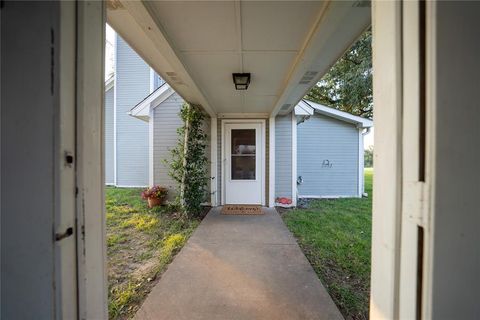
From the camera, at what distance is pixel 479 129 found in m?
0.59

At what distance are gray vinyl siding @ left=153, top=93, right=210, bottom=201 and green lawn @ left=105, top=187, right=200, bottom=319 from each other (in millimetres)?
779

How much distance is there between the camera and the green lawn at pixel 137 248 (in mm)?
2121

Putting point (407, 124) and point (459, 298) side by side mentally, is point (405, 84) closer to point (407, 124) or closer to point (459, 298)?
point (407, 124)

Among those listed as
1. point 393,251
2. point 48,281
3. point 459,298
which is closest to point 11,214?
point 48,281

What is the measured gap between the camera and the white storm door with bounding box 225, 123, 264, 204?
18.6ft

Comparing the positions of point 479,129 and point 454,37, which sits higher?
point 454,37

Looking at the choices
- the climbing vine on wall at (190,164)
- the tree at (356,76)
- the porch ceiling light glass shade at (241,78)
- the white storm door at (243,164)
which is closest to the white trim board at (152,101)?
the climbing vine on wall at (190,164)

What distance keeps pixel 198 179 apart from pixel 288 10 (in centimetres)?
383

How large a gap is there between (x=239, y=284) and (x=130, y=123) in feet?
28.2

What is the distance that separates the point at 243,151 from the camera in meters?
5.68

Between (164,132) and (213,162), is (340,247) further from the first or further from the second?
(164,132)

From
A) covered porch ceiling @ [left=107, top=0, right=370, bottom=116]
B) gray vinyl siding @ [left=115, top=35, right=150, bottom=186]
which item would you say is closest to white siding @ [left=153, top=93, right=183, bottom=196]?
covered porch ceiling @ [left=107, top=0, right=370, bottom=116]

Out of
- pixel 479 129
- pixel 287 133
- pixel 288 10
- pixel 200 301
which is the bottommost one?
pixel 200 301

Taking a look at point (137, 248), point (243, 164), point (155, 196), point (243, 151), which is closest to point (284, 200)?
point (243, 164)
